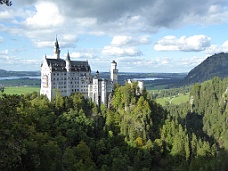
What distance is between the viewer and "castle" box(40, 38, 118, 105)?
105500mm

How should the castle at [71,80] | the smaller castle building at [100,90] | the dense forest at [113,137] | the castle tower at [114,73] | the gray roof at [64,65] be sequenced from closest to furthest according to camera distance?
the dense forest at [113,137]
the castle at [71,80]
the gray roof at [64,65]
the smaller castle building at [100,90]
the castle tower at [114,73]

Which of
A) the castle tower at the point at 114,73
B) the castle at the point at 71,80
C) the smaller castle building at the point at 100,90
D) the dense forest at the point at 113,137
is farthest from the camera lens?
the castle tower at the point at 114,73

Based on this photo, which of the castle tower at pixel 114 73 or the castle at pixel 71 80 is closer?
the castle at pixel 71 80

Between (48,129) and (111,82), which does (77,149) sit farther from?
(111,82)

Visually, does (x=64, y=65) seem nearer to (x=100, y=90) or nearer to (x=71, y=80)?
(x=71, y=80)

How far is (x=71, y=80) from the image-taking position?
110m

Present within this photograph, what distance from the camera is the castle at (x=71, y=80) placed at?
106m

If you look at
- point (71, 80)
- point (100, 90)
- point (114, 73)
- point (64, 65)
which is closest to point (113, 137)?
point (100, 90)

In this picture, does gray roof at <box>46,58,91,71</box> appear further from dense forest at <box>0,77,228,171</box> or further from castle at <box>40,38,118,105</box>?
dense forest at <box>0,77,228,171</box>

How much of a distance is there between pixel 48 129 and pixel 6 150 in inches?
2912

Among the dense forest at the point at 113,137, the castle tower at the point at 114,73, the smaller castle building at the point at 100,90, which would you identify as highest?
the castle tower at the point at 114,73

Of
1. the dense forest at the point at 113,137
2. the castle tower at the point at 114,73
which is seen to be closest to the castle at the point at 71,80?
the castle tower at the point at 114,73

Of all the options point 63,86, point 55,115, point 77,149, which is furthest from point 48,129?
point 63,86

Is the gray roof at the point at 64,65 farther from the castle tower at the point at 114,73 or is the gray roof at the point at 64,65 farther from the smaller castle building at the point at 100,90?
the castle tower at the point at 114,73
